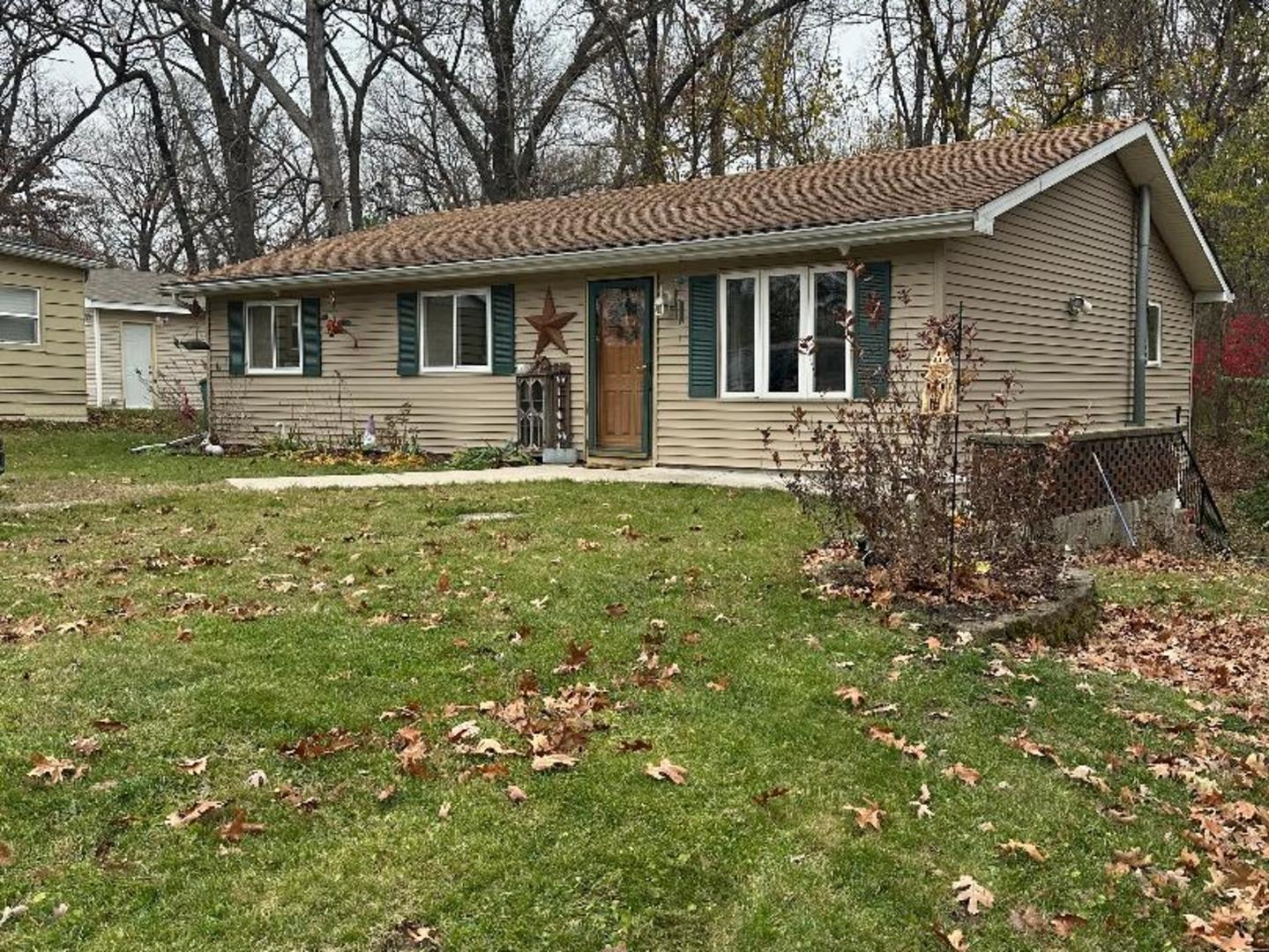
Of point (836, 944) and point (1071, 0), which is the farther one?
point (1071, 0)

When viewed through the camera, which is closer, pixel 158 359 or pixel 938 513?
pixel 938 513

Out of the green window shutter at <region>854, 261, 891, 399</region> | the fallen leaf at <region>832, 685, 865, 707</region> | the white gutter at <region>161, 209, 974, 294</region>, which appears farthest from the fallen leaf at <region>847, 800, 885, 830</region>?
the green window shutter at <region>854, 261, 891, 399</region>

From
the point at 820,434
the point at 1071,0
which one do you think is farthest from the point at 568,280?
the point at 1071,0

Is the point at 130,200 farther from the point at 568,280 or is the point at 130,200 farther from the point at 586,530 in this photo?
the point at 586,530

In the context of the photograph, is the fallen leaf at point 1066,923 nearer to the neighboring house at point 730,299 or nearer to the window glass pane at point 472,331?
the neighboring house at point 730,299

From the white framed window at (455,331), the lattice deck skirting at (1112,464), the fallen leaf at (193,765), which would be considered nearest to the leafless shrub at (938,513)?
the lattice deck skirting at (1112,464)

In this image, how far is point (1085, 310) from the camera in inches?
543

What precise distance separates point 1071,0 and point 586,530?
61.4 feet

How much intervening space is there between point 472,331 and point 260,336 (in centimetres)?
427

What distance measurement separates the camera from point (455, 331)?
14711 millimetres

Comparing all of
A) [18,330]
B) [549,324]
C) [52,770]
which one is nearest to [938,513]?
[52,770]

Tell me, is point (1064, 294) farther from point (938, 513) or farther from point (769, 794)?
point (769, 794)

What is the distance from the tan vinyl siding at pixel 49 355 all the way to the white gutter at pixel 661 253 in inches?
189

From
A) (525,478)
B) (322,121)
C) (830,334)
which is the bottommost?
(525,478)
